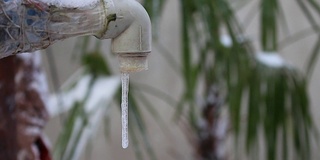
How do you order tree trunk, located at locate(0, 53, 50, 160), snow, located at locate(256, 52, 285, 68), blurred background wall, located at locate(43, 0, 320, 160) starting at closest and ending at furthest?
tree trunk, located at locate(0, 53, 50, 160)
snow, located at locate(256, 52, 285, 68)
blurred background wall, located at locate(43, 0, 320, 160)

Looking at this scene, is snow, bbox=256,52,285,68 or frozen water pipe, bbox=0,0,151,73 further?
snow, bbox=256,52,285,68

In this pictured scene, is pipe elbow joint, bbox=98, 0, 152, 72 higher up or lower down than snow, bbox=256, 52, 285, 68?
higher up

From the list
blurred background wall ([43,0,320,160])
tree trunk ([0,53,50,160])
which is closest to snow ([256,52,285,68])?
tree trunk ([0,53,50,160])

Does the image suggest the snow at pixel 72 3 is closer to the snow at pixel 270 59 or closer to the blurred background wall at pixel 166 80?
the snow at pixel 270 59

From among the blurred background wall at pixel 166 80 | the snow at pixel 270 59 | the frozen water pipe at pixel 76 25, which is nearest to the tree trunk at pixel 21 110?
the frozen water pipe at pixel 76 25

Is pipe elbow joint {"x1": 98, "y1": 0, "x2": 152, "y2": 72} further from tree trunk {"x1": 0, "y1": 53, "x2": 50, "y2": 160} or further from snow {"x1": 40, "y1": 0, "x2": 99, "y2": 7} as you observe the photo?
tree trunk {"x1": 0, "y1": 53, "x2": 50, "y2": 160}

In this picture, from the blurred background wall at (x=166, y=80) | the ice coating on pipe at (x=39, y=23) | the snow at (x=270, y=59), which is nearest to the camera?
the ice coating on pipe at (x=39, y=23)
